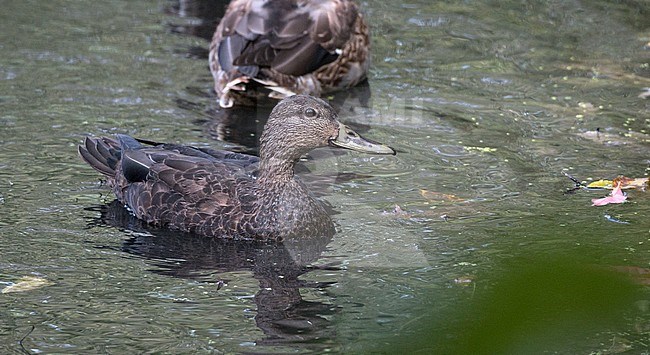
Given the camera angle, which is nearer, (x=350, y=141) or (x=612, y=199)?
(x=350, y=141)

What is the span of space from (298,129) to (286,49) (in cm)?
271

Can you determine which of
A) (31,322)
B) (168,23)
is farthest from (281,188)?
(168,23)

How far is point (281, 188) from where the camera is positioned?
621cm

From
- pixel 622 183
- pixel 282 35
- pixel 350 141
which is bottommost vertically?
pixel 622 183

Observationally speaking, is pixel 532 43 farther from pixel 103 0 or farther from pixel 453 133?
pixel 103 0

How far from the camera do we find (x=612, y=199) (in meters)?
6.51

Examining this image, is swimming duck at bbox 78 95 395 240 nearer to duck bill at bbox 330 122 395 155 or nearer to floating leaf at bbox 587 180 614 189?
duck bill at bbox 330 122 395 155

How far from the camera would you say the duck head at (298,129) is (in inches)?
246

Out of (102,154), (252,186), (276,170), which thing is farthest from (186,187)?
(102,154)

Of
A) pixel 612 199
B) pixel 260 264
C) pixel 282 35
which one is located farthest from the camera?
pixel 282 35

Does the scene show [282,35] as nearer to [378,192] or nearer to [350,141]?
[378,192]

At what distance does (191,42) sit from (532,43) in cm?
370

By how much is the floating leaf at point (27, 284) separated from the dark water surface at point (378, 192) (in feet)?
0.06

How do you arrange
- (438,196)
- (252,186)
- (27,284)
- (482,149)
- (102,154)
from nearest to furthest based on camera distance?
(27,284) < (252,186) < (438,196) < (102,154) < (482,149)
